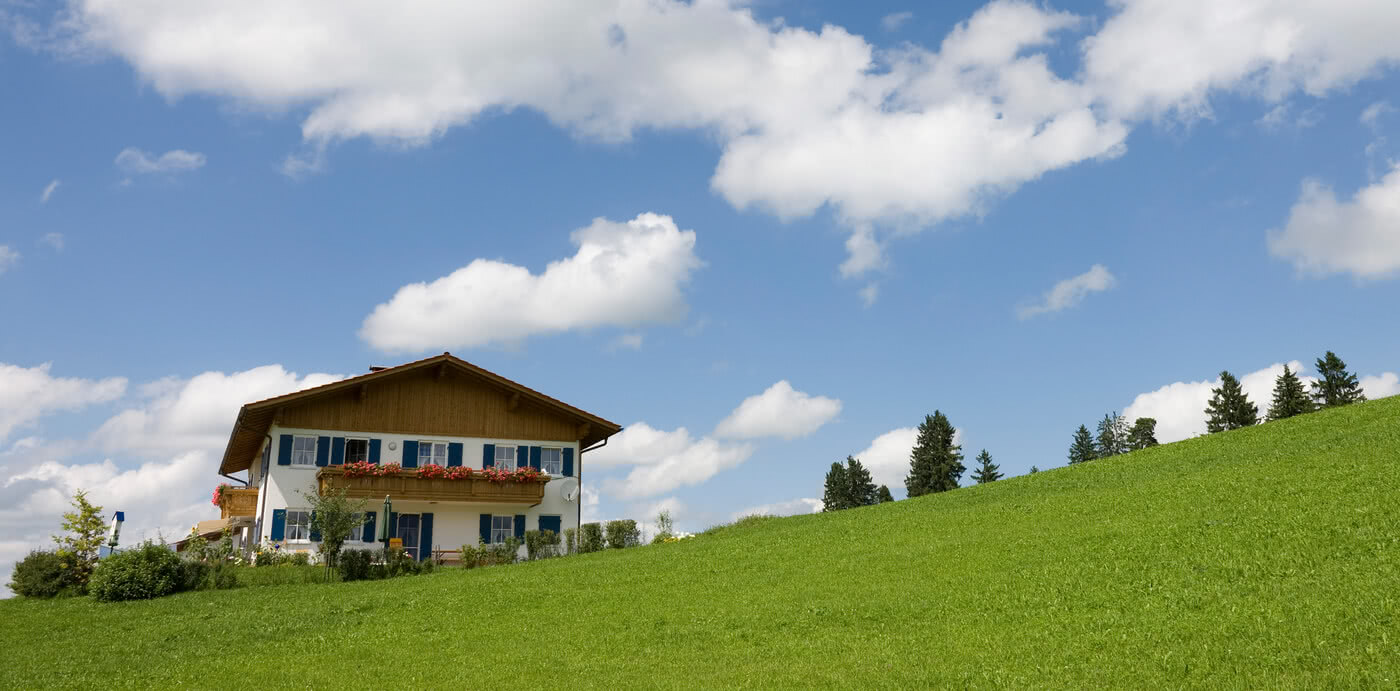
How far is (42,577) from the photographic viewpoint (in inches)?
1108

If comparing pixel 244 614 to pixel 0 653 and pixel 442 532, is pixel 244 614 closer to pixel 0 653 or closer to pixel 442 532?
pixel 0 653

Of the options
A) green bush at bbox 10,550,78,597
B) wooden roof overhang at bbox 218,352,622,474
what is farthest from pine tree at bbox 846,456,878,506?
green bush at bbox 10,550,78,597

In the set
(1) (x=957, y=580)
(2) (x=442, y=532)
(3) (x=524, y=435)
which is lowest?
(1) (x=957, y=580)

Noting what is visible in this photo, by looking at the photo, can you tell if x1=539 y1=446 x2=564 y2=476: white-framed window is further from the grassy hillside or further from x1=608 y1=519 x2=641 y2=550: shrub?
the grassy hillside

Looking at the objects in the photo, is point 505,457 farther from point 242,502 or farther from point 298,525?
point 242,502

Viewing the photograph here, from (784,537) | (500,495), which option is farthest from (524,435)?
(784,537)

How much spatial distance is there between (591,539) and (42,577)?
1577cm

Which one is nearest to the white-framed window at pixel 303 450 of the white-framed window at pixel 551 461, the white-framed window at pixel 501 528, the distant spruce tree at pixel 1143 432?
the white-framed window at pixel 501 528

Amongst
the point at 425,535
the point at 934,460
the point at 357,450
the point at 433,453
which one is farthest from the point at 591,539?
the point at 934,460

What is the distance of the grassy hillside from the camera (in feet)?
43.3

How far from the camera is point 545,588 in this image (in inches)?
882

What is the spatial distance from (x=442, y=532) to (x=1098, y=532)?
2425cm

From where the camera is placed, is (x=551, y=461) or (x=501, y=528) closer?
(x=501, y=528)

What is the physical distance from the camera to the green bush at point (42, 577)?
28094 millimetres
